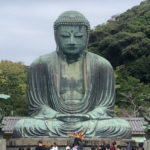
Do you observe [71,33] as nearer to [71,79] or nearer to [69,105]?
[71,79]

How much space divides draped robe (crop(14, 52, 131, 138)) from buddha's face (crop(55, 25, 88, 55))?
445 mm

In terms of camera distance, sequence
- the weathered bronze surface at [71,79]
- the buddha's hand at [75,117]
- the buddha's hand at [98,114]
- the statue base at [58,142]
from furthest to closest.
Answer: the weathered bronze surface at [71,79], the buddha's hand at [98,114], the buddha's hand at [75,117], the statue base at [58,142]

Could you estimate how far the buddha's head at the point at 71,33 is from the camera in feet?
78.0

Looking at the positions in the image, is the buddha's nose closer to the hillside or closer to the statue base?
the statue base

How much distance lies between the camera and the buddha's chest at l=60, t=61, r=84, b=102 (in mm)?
23734

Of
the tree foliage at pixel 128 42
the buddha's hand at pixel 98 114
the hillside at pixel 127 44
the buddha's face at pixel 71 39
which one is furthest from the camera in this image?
the tree foliage at pixel 128 42

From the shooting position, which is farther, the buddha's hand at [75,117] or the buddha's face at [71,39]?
the buddha's face at [71,39]

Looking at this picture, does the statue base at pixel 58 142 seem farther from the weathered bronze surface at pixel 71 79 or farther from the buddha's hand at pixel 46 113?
the weathered bronze surface at pixel 71 79

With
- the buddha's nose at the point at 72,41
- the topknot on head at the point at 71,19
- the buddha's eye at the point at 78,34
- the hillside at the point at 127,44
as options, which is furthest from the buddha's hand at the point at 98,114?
the hillside at the point at 127,44

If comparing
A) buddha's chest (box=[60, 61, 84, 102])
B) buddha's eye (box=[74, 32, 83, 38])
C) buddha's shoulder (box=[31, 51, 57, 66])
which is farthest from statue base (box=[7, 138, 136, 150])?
buddha's eye (box=[74, 32, 83, 38])

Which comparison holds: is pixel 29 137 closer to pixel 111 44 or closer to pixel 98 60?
pixel 98 60

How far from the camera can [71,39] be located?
23.7 metres

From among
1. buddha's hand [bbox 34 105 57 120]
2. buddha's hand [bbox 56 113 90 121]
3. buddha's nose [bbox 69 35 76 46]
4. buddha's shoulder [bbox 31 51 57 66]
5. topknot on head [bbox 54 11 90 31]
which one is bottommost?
buddha's hand [bbox 56 113 90 121]

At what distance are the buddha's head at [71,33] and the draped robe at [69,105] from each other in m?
0.45
